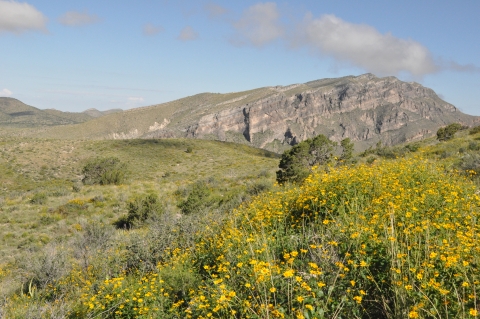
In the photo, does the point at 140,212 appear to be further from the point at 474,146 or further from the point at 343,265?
the point at 474,146

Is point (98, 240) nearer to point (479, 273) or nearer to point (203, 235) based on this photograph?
point (203, 235)

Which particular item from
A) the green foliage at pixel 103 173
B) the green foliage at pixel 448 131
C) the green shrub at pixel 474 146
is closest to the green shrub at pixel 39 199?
the green foliage at pixel 103 173

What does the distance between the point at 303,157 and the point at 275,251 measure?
19438mm

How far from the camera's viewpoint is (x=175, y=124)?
624 ft

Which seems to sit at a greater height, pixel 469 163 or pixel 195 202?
pixel 469 163

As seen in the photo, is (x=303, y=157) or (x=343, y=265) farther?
(x=303, y=157)

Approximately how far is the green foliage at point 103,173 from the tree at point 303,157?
14347mm

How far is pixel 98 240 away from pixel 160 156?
1480 inches

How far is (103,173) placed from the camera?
2953 centimetres

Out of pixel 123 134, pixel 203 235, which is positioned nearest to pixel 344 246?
pixel 203 235

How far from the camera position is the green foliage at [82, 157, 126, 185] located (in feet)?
89.5

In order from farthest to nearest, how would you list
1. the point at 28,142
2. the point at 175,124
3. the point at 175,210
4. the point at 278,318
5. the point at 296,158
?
the point at 175,124
the point at 28,142
the point at 296,158
the point at 175,210
the point at 278,318

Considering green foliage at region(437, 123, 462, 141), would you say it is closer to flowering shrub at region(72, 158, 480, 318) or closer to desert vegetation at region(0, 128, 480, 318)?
desert vegetation at region(0, 128, 480, 318)

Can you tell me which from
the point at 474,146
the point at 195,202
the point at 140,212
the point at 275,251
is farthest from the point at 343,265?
the point at 474,146
